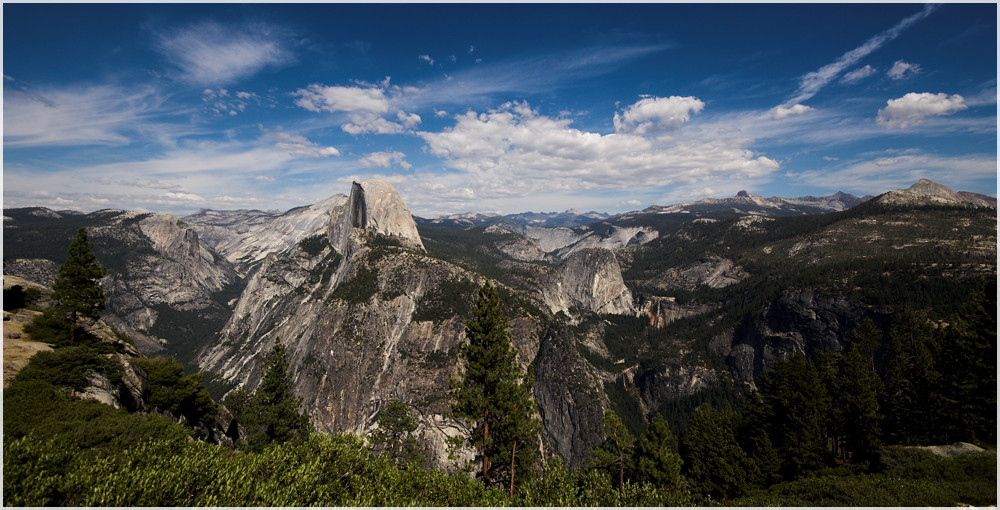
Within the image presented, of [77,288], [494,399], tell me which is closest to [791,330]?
[494,399]

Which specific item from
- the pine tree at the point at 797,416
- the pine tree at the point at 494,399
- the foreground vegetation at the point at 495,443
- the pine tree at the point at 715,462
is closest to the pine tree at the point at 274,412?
the foreground vegetation at the point at 495,443

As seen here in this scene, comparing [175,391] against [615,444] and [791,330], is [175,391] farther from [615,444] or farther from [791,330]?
[791,330]

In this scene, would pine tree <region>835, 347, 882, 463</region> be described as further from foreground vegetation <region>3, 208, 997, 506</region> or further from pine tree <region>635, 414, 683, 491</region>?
pine tree <region>635, 414, 683, 491</region>

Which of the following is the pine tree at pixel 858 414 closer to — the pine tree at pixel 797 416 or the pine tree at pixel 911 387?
the pine tree at pixel 797 416

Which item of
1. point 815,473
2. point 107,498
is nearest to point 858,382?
point 815,473

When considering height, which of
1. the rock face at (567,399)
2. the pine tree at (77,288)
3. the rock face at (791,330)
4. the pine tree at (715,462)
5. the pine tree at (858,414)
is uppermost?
the pine tree at (77,288)

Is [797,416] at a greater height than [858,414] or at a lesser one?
lesser

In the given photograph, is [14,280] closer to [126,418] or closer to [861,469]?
[126,418]
